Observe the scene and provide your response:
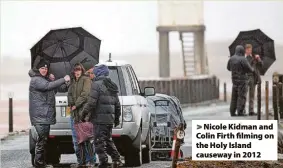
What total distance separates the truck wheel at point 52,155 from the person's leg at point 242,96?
10.3 metres

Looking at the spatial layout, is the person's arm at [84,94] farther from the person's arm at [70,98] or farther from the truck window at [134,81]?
the truck window at [134,81]

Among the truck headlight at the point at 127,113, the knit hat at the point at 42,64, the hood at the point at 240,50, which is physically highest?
the hood at the point at 240,50

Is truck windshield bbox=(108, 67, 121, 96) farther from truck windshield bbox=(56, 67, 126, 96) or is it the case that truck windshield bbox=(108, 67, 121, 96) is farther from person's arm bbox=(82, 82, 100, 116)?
person's arm bbox=(82, 82, 100, 116)

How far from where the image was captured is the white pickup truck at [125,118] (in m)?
15.4

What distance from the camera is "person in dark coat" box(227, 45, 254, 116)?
23.4 m

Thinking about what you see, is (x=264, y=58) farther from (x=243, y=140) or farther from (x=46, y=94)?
(x=243, y=140)

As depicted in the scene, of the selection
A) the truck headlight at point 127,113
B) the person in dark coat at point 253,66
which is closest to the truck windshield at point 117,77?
the truck headlight at point 127,113

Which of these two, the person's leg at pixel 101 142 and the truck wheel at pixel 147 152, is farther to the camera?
the truck wheel at pixel 147 152

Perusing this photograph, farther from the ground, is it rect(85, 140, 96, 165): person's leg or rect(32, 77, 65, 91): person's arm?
rect(32, 77, 65, 91): person's arm

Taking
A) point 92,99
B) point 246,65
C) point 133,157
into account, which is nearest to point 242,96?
point 246,65

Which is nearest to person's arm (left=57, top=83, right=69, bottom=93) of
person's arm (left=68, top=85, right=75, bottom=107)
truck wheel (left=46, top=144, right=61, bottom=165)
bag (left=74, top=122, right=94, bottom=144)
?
person's arm (left=68, top=85, right=75, bottom=107)

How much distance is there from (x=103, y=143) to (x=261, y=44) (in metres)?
7.44

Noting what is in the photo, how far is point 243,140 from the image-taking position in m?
12.8

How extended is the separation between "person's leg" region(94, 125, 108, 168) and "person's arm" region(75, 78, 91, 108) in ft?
1.23
